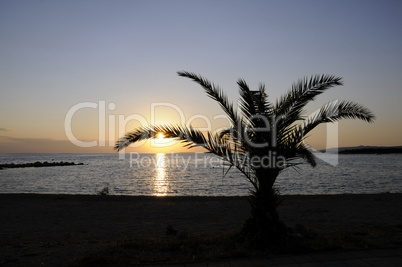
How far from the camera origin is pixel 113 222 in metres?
11.5

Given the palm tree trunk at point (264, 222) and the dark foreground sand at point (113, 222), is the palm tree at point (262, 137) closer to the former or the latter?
the palm tree trunk at point (264, 222)

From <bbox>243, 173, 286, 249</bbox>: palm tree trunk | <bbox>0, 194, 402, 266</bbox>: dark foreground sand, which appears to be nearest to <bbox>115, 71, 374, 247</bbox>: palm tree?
<bbox>243, 173, 286, 249</bbox>: palm tree trunk

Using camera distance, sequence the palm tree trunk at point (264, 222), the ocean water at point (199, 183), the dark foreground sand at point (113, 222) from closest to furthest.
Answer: the palm tree trunk at point (264, 222)
the dark foreground sand at point (113, 222)
the ocean water at point (199, 183)

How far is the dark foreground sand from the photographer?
23.9ft

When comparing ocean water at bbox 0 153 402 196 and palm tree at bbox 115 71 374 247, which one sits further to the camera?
ocean water at bbox 0 153 402 196

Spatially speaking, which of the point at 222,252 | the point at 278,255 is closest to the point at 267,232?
the point at 278,255

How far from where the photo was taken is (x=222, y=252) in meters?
Result: 6.55

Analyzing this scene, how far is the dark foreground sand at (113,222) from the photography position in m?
7.30

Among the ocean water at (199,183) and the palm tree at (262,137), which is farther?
the ocean water at (199,183)

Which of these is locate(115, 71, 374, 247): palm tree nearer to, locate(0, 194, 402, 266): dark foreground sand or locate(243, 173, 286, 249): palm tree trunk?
locate(243, 173, 286, 249): palm tree trunk

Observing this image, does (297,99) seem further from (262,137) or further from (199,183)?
(199,183)

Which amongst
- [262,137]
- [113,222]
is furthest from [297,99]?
[113,222]

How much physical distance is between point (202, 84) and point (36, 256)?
5179mm

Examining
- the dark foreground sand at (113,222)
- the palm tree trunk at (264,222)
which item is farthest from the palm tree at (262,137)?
the dark foreground sand at (113,222)
